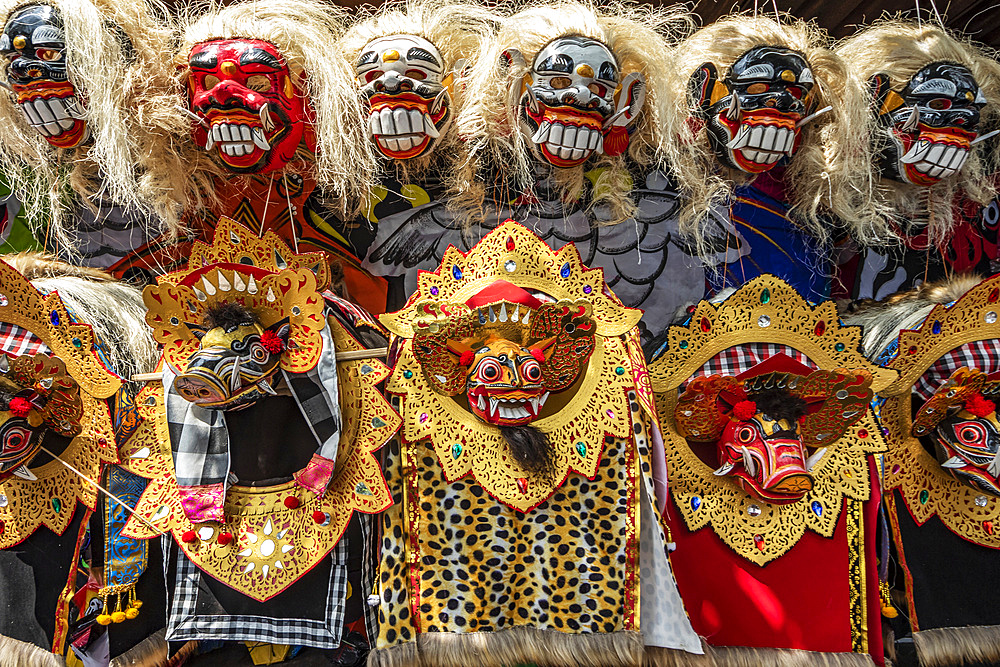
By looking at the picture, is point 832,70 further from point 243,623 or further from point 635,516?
point 243,623

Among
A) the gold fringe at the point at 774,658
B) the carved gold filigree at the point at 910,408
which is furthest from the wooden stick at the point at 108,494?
the carved gold filigree at the point at 910,408

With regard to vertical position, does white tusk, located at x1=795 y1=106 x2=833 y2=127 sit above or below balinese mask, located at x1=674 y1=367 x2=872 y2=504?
above

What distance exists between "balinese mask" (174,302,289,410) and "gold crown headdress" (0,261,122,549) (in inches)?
17.2

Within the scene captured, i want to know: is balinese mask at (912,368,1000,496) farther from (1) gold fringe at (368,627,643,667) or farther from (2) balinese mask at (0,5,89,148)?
(2) balinese mask at (0,5,89,148)

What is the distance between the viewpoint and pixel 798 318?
7.05ft

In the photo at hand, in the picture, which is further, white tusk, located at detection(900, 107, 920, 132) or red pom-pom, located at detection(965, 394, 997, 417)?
white tusk, located at detection(900, 107, 920, 132)

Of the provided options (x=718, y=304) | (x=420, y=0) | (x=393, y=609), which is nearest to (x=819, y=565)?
(x=718, y=304)

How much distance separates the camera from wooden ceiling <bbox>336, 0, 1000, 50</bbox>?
2555mm

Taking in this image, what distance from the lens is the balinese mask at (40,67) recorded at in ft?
6.81

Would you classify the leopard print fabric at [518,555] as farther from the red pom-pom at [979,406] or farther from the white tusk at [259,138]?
the red pom-pom at [979,406]

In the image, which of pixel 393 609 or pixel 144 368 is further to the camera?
pixel 144 368

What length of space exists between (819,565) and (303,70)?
2.24 metres

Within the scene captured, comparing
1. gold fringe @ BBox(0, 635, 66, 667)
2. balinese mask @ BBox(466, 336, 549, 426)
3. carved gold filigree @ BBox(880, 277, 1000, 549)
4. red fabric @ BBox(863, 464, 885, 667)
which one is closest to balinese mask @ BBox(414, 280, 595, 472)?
balinese mask @ BBox(466, 336, 549, 426)

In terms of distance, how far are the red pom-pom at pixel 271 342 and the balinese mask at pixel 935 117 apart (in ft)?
7.11
